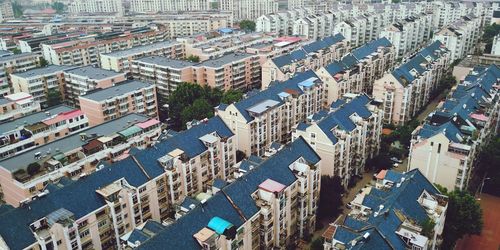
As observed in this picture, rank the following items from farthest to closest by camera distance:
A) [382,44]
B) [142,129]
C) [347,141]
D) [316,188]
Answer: [382,44] < [142,129] < [347,141] < [316,188]

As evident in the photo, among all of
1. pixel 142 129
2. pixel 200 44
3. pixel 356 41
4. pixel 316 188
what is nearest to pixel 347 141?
pixel 316 188

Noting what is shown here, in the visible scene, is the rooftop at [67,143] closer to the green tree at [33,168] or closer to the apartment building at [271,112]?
the green tree at [33,168]

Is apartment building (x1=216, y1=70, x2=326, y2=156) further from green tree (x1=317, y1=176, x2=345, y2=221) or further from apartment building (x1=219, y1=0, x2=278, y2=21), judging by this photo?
apartment building (x1=219, y1=0, x2=278, y2=21)

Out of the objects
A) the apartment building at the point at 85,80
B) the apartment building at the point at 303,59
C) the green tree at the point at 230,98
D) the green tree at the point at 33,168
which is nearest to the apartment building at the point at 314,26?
the apartment building at the point at 303,59

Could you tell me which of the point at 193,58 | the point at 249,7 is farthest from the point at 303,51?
the point at 249,7

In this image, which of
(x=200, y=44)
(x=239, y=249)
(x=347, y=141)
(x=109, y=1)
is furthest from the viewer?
(x=109, y=1)

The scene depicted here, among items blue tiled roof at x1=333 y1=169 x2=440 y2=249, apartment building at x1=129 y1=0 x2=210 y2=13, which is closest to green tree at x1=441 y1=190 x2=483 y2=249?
blue tiled roof at x1=333 y1=169 x2=440 y2=249

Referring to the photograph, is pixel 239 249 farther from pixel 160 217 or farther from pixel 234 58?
pixel 234 58
